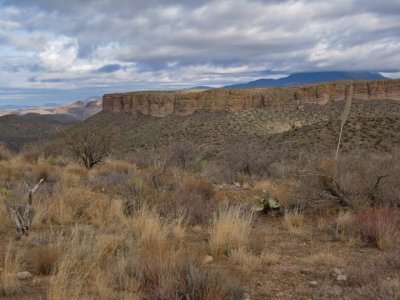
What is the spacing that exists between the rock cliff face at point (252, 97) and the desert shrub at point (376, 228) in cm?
6336

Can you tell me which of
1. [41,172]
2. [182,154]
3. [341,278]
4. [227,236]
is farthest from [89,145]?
[341,278]

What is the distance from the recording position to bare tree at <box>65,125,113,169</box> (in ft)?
54.6

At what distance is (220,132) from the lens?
54750 millimetres

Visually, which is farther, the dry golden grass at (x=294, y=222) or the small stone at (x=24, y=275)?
the dry golden grass at (x=294, y=222)

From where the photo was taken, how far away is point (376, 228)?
6367 mm

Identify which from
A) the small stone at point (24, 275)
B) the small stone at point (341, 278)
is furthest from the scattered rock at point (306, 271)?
the small stone at point (24, 275)

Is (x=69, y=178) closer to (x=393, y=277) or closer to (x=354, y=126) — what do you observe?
(x=393, y=277)

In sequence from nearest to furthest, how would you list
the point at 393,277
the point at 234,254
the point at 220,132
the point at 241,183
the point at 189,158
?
the point at 393,277 → the point at 234,254 → the point at 241,183 → the point at 189,158 → the point at 220,132

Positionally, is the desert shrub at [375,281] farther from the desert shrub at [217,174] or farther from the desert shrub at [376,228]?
the desert shrub at [217,174]

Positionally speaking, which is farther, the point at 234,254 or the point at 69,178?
the point at 69,178

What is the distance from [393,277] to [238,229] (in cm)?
209

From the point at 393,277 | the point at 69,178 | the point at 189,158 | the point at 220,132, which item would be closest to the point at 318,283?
the point at 393,277

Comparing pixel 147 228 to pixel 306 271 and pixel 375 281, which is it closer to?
pixel 306 271

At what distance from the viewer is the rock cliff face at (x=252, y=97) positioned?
66.6 meters
